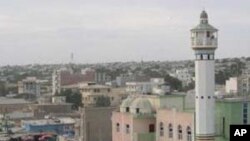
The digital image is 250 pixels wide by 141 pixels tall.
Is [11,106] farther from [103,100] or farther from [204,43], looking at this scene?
[204,43]

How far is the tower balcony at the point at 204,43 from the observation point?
22.9 meters

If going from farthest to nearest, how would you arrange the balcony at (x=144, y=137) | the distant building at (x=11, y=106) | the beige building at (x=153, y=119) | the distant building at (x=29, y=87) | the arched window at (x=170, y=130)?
the distant building at (x=29, y=87), the distant building at (x=11, y=106), the balcony at (x=144, y=137), the arched window at (x=170, y=130), the beige building at (x=153, y=119)

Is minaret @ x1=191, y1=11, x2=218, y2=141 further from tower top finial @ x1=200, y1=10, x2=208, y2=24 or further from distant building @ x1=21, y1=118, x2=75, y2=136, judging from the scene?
distant building @ x1=21, y1=118, x2=75, y2=136

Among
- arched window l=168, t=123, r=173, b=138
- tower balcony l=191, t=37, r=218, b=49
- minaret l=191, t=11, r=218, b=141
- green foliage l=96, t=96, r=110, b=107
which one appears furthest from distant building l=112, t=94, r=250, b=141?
green foliage l=96, t=96, r=110, b=107

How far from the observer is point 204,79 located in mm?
22891

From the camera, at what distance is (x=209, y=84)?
74.8ft

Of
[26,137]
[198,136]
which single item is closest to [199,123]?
[198,136]

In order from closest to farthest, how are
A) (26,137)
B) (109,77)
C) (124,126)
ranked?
(124,126) → (26,137) → (109,77)

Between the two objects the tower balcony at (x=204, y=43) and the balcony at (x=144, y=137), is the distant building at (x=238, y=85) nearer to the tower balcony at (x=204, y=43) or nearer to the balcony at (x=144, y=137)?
the balcony at (x=144, y=137)

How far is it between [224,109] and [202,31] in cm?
313

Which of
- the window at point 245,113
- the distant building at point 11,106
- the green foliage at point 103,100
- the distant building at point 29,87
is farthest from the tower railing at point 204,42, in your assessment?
the distant building at point 29,87

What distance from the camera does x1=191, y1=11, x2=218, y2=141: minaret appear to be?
22719 millimetres

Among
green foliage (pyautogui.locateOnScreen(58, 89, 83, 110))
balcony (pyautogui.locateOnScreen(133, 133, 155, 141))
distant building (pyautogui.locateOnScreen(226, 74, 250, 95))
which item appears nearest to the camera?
balcony (pyautogui.locateOnScreen(133, 133, 155, 141))

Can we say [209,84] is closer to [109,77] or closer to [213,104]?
[213,104]
